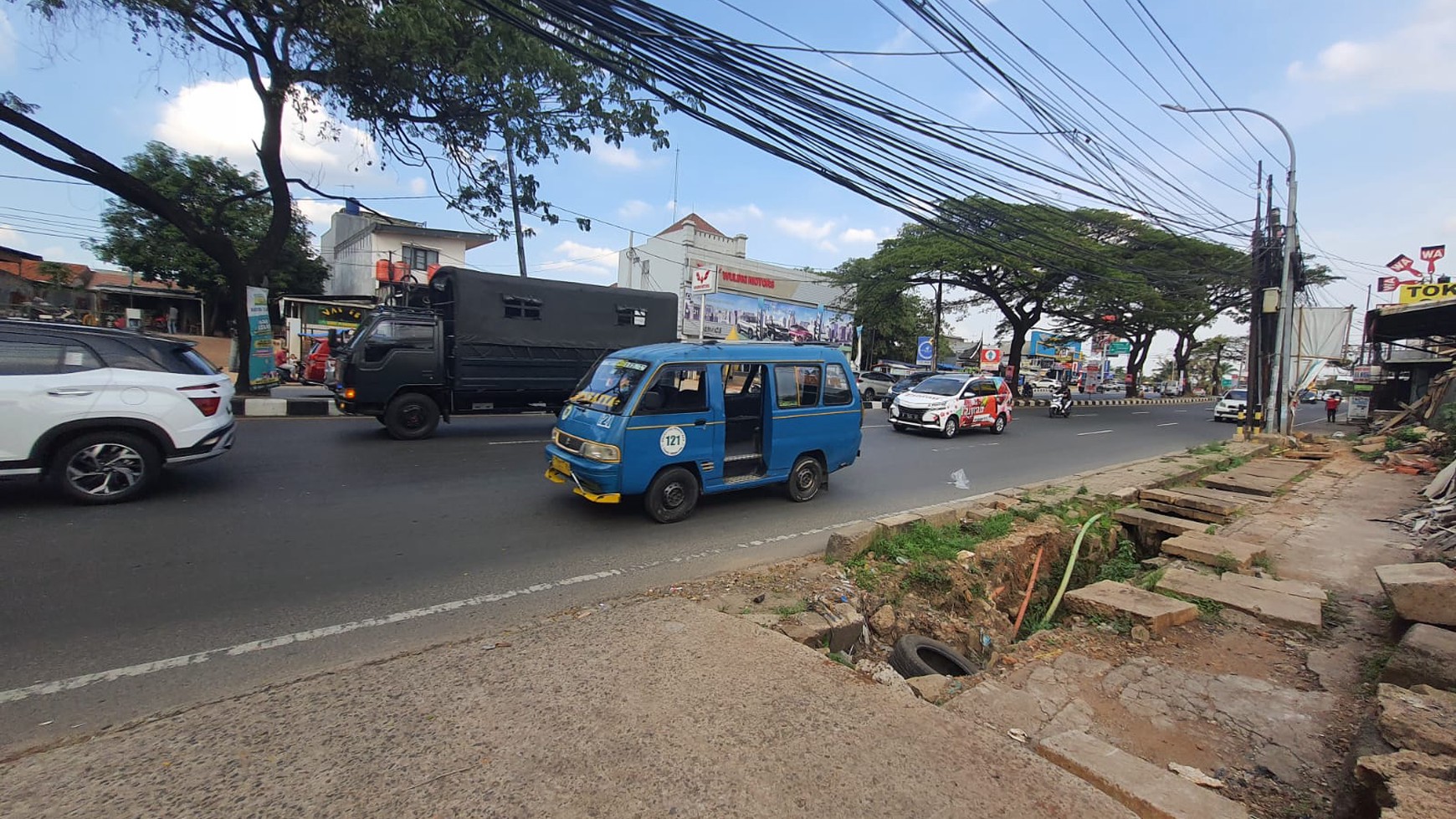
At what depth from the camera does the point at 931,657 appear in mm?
4000

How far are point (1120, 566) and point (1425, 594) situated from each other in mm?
2565

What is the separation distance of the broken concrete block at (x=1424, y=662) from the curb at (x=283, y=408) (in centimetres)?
1496

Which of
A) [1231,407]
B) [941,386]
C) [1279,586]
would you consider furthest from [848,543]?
[1231,407]

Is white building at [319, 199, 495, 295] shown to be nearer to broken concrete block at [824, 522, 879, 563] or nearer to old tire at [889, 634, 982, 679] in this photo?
broken concrete block at [824, 522, 879, 563]

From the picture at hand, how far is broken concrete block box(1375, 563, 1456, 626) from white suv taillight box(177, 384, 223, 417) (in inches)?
382

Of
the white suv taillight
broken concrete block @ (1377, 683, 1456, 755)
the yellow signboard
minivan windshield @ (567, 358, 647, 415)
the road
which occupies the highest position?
the yellow signboard

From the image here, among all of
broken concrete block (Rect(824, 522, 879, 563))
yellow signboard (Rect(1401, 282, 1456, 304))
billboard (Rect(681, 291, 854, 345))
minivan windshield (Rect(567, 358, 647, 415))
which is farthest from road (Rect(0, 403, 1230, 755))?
billboard (Rect(681, 291, 854, 345))

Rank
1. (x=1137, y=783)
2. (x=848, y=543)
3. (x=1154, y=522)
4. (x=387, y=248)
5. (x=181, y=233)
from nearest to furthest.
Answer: (x=1137, y=783)
(x=848, y=543)
(x=1154, y=522)
(x=181, y=233)
(x=387, y=248)

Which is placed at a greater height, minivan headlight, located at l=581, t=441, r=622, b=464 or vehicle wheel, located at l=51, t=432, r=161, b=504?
minivan headlight, located at l=581, t=441, r=622, b=464

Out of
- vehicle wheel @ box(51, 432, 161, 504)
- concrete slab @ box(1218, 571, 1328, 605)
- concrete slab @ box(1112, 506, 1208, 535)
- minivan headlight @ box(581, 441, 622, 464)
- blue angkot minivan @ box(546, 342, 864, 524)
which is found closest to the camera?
concrete slab @ box(1218, 571, 1328, 605)

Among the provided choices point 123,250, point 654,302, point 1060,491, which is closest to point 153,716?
point 1060,491

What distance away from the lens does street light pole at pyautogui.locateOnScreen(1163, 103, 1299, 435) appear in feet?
45.2

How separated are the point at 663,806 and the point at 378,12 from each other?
506 inches

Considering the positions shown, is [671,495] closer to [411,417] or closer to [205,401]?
[205,401]
